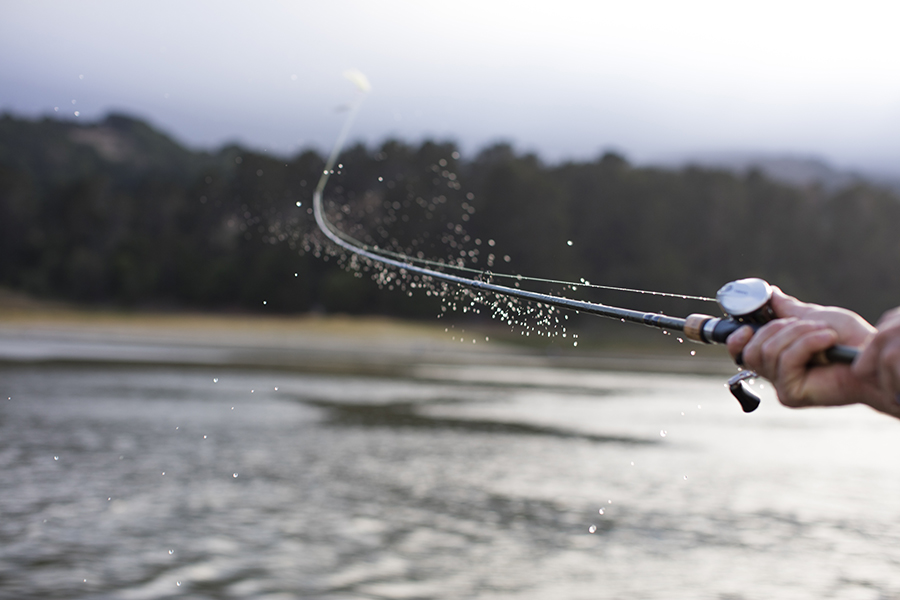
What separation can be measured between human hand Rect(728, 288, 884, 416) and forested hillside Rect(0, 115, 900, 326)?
27003mm

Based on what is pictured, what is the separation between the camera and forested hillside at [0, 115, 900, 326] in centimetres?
3759

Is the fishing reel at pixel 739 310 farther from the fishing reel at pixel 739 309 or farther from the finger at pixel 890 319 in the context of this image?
the finger at pixel 890 319

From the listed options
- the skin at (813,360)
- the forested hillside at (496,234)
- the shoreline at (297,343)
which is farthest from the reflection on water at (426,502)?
the shoreline at (297,343)

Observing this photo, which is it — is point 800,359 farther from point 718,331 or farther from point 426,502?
point 426,502

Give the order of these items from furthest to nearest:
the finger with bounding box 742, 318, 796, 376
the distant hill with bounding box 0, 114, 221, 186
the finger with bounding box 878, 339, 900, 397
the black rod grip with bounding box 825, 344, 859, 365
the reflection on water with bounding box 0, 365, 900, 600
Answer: the distant hill with bounding box 0, 114, 221, 186
the reflection on water with bounding box 0, 365, 900, 600
the finger with bounding box 742, 318, 796, 376
the black rod grip with bounding box 825, 344, 859, 365
the finger with bounding box 878, 339, 900, 397

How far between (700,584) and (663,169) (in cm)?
6425

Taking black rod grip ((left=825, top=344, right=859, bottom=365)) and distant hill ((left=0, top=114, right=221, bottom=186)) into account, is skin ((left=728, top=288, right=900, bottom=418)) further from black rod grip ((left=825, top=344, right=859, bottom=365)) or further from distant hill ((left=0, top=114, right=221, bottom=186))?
distant hill ((left=0, top=114, right=221, bottom=186))

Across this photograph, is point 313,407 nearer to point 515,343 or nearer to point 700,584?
point 700,584

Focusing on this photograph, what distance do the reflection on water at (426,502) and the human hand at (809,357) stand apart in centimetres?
705

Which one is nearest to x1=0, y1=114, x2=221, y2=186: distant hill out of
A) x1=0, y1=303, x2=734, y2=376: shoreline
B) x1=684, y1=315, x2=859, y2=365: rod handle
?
x1=0, y1=303, x2=734, y2=376: shoreline

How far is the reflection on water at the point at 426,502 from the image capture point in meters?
8.80

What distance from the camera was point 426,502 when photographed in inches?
480

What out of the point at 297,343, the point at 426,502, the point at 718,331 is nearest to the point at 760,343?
the point at 718,331

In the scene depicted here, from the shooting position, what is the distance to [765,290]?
1888 millimetres
